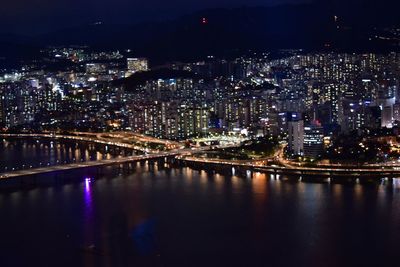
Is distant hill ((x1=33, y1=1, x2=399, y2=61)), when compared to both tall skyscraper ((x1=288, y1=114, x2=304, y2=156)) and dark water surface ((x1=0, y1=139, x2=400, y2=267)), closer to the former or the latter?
tall skyscraper ((x1=288, y1=114, x2=304, y2=156))

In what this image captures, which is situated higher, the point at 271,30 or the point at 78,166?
the point at 271,30

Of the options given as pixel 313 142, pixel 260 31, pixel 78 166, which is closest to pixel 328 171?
pixel 313 142

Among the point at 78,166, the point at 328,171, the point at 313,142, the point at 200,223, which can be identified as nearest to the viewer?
the point at 200,223

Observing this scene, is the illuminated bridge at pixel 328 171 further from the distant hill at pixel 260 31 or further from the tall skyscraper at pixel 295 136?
the distant hill at pixel 260 31

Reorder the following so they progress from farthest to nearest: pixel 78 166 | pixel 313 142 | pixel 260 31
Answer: pixel 260 31 → pixel 313 142 → pixel 78 166

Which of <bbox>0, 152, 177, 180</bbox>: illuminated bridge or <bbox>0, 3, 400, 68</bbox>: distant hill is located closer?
<bbox>0, 152, 177, 180</bbox>: illuminated bridge

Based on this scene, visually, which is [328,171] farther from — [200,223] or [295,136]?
[200,223]

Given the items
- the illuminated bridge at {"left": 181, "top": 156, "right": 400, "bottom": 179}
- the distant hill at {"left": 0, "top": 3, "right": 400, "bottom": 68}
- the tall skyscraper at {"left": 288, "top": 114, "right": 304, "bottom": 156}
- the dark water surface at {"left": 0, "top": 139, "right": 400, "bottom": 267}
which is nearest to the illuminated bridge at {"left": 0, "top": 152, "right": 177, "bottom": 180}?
the dark water surface at {"left": 0, "top": 139, "right": 400, "bottom": 267}

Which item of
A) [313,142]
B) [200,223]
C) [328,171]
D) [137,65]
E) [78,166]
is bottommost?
[200,223]

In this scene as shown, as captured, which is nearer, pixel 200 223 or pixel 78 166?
pixel 200 223
